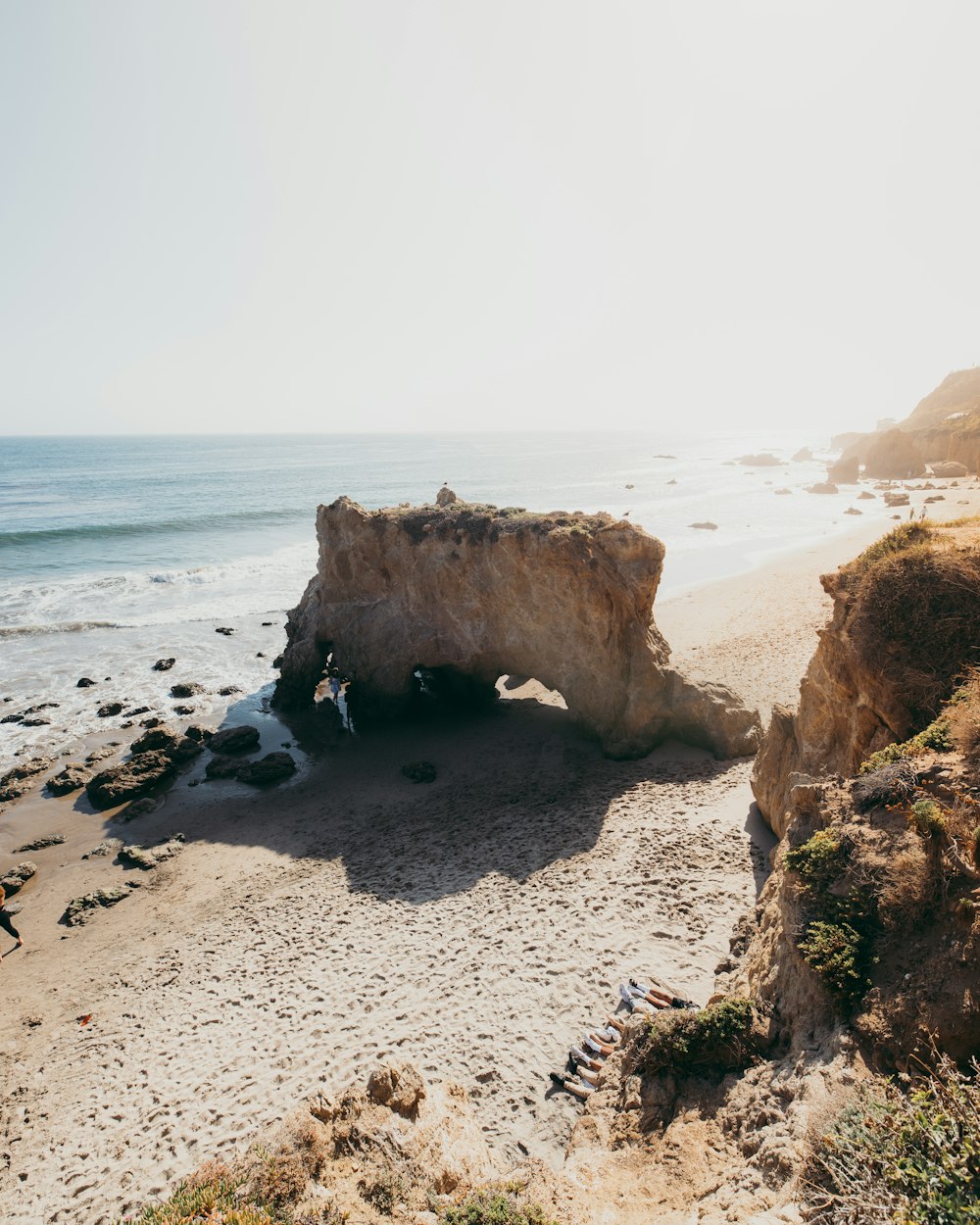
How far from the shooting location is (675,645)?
90.6ft

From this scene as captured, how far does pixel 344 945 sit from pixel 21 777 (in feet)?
49.6

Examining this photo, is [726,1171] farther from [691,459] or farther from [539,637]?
[691,459]

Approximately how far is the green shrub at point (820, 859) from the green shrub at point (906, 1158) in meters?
2.35

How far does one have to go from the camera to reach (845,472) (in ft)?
280

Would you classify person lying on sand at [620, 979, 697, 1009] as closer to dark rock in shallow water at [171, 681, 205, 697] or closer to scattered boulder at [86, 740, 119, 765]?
scattered boulder at [86, 740, 119, 765]

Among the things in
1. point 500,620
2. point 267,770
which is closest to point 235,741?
point 267,770

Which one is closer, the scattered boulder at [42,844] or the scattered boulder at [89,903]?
the scattered boulder at [89,903]

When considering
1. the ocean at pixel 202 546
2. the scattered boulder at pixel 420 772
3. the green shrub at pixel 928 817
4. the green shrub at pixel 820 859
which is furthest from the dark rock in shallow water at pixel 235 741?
the green shrub at pixel 928 817

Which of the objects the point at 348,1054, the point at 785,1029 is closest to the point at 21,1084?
the point at 348,1054

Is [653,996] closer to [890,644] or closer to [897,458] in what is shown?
[890,644]

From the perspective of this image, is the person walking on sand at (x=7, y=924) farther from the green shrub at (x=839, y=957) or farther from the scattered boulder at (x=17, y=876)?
the green shrub at (x=839, y=957)

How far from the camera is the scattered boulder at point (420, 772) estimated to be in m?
19.4

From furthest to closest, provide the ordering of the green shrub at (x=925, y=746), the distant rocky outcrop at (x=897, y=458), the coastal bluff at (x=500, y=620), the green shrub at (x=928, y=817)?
the distant rocky outcrop at (x=897, y=458)
the coastal bluff at (x=500, y=620)
the green shrub at (x=925, y=746)
the green shrub at (x=928, y=817)

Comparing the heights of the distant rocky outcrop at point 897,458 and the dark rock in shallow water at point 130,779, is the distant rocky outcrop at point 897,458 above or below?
above
